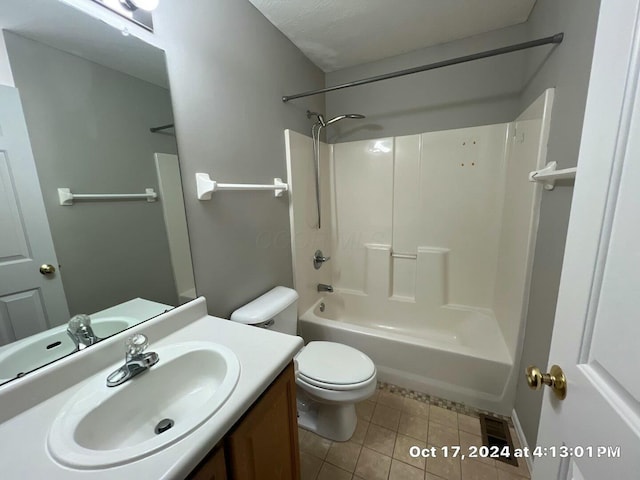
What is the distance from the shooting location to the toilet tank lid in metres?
1.33

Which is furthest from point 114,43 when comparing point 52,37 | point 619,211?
point 619,211

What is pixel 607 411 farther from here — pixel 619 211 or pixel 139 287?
pixel 139 287

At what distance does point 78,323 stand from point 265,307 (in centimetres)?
78

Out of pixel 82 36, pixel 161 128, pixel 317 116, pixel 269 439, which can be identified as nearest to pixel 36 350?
pixel 269 439

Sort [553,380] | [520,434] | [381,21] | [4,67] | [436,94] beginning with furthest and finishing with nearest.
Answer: [436,94]
[381,21]
[520,434]
[4,67]
[553,380]

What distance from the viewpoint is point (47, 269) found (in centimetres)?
76

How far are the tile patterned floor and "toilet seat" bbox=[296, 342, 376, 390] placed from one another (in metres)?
0.42

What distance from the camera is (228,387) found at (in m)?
0.71

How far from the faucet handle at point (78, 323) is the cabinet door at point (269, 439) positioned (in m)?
0.61

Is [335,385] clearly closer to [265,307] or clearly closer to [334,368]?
[334,368]

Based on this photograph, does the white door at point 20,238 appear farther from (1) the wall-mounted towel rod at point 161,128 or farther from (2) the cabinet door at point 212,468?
(2) the cabinet door at point 212,468

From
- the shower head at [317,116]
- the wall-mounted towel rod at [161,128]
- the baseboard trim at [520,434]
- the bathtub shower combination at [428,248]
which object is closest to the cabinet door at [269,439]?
the bathtub shower combination at [428,248]

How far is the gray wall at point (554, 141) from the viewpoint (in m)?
0.94

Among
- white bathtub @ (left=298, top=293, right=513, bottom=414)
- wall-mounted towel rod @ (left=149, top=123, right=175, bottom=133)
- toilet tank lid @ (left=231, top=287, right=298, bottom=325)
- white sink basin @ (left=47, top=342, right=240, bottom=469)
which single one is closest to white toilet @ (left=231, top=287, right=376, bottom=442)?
toilet tank lid @ (left=231, top=287, right=298, bottom=325)
